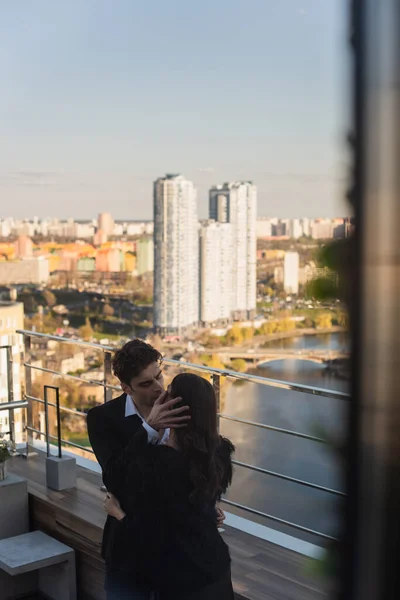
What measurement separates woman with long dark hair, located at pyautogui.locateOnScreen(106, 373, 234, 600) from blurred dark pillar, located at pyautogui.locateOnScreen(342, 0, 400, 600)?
42.3 inches

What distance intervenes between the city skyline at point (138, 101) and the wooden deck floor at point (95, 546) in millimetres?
25462

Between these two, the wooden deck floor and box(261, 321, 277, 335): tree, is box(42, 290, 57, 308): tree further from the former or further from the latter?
the wooden deck floor

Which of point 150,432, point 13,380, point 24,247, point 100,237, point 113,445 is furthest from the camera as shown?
point 24,247

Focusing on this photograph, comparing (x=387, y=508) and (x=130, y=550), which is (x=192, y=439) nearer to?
(x=130, y=550)

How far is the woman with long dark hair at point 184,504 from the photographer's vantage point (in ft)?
5.30

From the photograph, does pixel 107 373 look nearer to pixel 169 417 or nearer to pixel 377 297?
pixel 169 417

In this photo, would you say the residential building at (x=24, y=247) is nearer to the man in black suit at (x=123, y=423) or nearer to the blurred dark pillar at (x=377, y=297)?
the man in black suit at (x=123, y=423)

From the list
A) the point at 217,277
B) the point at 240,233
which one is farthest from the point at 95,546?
the point at 217,277

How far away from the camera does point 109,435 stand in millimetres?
1985

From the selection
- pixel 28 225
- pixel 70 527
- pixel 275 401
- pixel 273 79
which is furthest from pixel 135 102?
pixel 70 527

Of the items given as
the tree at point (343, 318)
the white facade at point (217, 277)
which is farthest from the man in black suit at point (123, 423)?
the white facade at point (217, 277)

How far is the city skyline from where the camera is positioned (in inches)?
1336

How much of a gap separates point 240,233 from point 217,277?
3.43 meters

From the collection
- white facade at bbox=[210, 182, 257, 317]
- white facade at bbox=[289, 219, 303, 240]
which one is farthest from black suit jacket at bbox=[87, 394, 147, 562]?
white facade at bbox=[210, 182, 257, 317]
